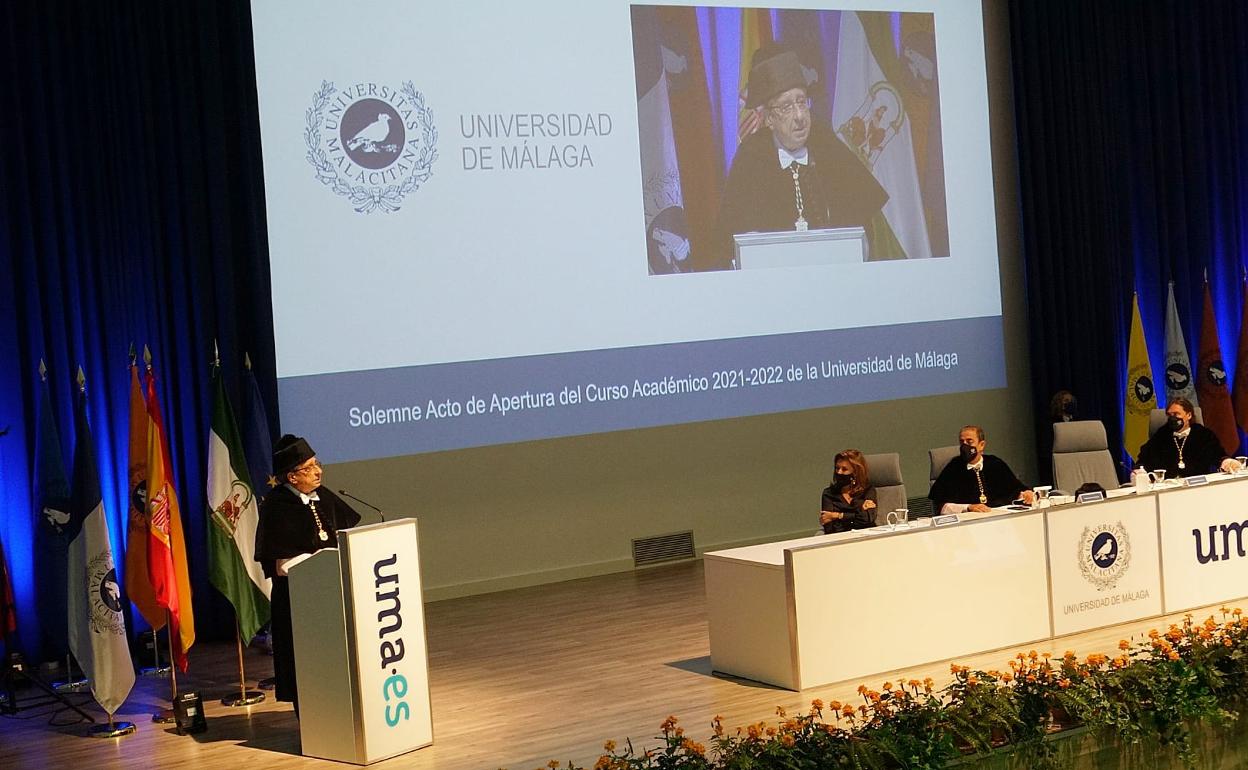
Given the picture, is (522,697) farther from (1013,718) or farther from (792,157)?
(792,157)

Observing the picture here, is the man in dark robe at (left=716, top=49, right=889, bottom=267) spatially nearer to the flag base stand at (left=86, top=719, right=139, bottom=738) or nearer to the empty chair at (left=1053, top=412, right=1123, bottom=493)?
the empty chair at (left=1053, top=412, right=1123, bottom=493)

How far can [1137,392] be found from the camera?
1065 centimetres

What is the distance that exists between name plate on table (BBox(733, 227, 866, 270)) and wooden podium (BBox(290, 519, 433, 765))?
4.59 m

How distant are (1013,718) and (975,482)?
2817 millimetres

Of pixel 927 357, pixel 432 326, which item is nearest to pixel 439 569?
pixel 432 326

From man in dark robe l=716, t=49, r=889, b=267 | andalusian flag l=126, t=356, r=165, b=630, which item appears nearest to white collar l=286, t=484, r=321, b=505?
andalusian flag l=126, t=356, r=165, b=630

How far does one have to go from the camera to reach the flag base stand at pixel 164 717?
636 centimetres

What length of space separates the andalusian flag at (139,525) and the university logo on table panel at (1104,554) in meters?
4.31

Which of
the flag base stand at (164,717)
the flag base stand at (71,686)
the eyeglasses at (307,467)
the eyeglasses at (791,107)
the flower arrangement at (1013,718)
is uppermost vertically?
the eyeglasses at (791,107)

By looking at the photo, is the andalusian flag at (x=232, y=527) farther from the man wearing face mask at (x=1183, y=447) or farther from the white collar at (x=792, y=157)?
the man wearing face mask at (x=1183, y=447)

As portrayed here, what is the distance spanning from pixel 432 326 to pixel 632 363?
4.53 feet

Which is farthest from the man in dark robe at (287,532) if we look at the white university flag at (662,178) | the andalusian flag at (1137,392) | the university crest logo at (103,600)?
the andalusian flag at (1137,392)

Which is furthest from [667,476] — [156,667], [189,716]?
[189,716]

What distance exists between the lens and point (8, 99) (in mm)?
7602
